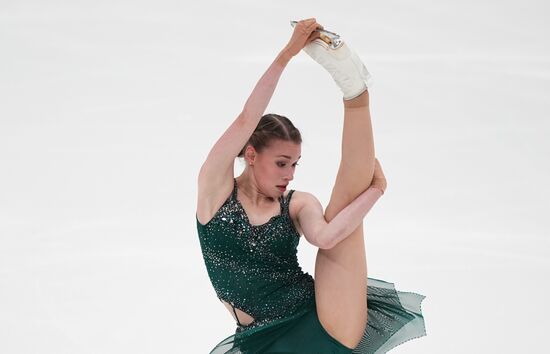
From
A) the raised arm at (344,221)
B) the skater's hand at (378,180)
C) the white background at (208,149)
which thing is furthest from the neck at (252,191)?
the white background at (208,149)

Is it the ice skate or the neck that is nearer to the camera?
the ice skate

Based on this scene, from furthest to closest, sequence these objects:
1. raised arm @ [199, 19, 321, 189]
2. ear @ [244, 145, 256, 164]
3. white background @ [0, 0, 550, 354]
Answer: white background @ [0, 0, 550, 354] → ear @ [244, 145, 256, 164] → raised arm @ [199, 19, 321, 189]

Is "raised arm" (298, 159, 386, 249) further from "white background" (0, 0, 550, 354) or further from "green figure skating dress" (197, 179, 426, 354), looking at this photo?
"white background" (0, 0, 550, 354)

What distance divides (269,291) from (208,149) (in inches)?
88.4

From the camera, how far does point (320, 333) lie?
9.07 feet

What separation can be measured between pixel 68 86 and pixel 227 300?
111 inches

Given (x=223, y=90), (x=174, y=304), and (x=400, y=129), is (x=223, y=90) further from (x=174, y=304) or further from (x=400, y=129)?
(x=174, y=304)

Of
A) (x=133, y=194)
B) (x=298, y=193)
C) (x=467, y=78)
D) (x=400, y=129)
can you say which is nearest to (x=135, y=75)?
(x=133, y=194)

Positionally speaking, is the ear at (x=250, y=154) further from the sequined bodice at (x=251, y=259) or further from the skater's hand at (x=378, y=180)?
the skater's hand at (x=378, y=180)

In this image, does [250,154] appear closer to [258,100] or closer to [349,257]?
[258,100]

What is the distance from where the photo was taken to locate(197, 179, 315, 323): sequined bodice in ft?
8.96

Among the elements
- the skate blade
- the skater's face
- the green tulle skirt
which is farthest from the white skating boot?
the green tulle skirt

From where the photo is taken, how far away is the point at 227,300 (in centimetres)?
282

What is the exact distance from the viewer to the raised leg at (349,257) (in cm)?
270
